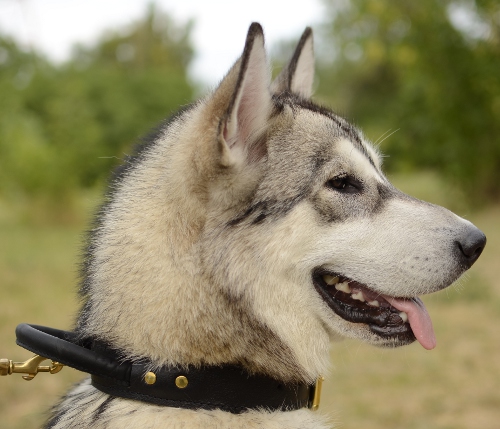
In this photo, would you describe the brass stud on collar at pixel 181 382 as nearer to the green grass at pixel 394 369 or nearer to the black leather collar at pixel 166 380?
the black leather collar at pixel 166 380

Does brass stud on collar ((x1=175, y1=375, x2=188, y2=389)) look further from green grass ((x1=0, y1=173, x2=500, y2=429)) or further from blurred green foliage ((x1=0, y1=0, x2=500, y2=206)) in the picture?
blurred green foliage ((x1=0, y1=0, x2=500, y2=206))

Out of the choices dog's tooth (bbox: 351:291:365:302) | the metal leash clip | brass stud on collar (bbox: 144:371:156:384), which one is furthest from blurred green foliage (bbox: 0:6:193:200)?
brass stud on collar (bbox: 144:371:156:384)

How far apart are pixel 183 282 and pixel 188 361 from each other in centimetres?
29

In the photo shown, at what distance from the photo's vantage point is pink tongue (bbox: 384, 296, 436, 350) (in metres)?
2.62

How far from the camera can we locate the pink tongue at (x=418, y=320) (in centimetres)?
262

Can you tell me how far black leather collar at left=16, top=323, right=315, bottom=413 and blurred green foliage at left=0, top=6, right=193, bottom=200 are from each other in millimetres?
7054

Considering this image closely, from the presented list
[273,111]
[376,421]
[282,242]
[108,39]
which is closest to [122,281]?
[282,242]

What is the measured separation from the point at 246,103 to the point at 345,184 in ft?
1.86

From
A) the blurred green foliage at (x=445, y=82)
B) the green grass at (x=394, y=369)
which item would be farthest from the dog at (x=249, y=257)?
the blurred green foliage at (x=445, y=82)

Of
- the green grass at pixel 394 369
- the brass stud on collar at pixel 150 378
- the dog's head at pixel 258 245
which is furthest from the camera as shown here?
the green grass at pixel 394 369

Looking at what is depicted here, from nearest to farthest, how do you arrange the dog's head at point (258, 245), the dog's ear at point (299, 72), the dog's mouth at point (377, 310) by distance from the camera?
the dog's head at point (258, 245) < the dog's mouth at point (377, 310) < the dog's ear at point (299, 72)

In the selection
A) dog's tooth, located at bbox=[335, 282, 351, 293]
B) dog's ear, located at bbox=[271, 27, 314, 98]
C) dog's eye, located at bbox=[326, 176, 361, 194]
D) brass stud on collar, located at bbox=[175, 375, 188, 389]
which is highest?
dog's ear, located at bbox=[271, 27, 314, 98]

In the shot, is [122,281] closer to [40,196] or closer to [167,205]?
[167,205]

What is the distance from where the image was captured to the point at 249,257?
2377 mm
